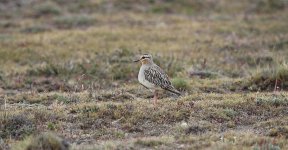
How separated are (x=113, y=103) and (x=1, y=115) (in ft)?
7.33

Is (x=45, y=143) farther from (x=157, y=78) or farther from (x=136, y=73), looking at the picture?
(x=136, y=73)

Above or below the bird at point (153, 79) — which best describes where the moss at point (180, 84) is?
below

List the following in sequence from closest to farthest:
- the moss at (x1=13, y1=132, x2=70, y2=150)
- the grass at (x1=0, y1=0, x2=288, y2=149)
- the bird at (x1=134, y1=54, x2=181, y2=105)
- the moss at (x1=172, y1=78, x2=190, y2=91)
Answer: the moss at (x1=13, y1=132, x2=70, y2=150)
the grass at (x1=0, y1=0, x2=288, y2=149)
the bird at (x1=134, y1=54, x2=181, y2=105)
the moss at (x1=172, y1=78, x2=190, y2=91)

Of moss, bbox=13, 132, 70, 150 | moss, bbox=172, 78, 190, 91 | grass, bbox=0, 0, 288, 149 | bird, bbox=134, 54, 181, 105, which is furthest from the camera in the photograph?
moss, bbox=172, 78, 190, 91

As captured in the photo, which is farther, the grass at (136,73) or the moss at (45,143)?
the grass at (136,73)

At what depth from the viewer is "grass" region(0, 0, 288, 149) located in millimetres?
10844

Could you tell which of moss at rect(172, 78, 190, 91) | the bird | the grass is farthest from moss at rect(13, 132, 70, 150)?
moss at rect(172, 78, 190, 91)

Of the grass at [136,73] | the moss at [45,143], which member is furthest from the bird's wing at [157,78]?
the moss at [45,143]

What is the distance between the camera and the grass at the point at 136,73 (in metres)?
10.8

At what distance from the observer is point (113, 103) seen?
12.4m

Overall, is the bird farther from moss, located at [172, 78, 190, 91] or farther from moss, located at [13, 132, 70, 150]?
moss, located at [13, 132, 70, 150]

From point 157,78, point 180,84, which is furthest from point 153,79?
point 180,84

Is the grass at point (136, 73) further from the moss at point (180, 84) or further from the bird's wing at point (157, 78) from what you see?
the bird's wing at point (157, 78)

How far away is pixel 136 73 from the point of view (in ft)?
55.4
